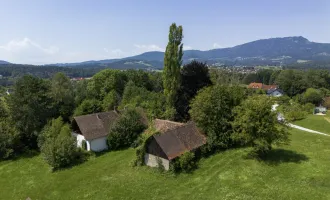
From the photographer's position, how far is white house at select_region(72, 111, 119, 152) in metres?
33.9

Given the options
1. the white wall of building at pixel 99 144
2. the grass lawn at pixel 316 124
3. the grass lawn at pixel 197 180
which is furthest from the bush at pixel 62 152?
the grass lawn at pixel 316 124

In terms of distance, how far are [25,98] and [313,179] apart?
132 ft

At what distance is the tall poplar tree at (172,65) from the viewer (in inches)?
1578

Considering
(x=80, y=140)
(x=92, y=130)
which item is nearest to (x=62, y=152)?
(x=80, y=140)

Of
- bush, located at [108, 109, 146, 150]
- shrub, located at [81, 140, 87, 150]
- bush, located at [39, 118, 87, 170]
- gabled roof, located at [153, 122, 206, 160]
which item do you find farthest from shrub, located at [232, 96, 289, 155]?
shrub, located at [81, 140, 87, 150]

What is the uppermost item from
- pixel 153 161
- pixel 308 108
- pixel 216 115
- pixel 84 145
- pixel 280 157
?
pixel 216 115

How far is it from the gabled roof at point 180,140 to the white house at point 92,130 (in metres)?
11.3

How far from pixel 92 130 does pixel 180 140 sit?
13823mm

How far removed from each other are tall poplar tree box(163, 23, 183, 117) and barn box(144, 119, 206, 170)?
11.2 metres

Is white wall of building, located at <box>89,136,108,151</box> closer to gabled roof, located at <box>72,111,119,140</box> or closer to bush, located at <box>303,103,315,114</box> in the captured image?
gabled roof, located at <box>72,111,119,140</box>

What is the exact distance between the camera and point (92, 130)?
34688mm

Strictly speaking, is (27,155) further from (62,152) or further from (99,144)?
(99,144)

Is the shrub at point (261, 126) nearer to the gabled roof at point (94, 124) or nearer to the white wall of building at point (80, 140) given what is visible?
the gabled roof at point (94, 124)

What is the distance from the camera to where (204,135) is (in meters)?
29.9
